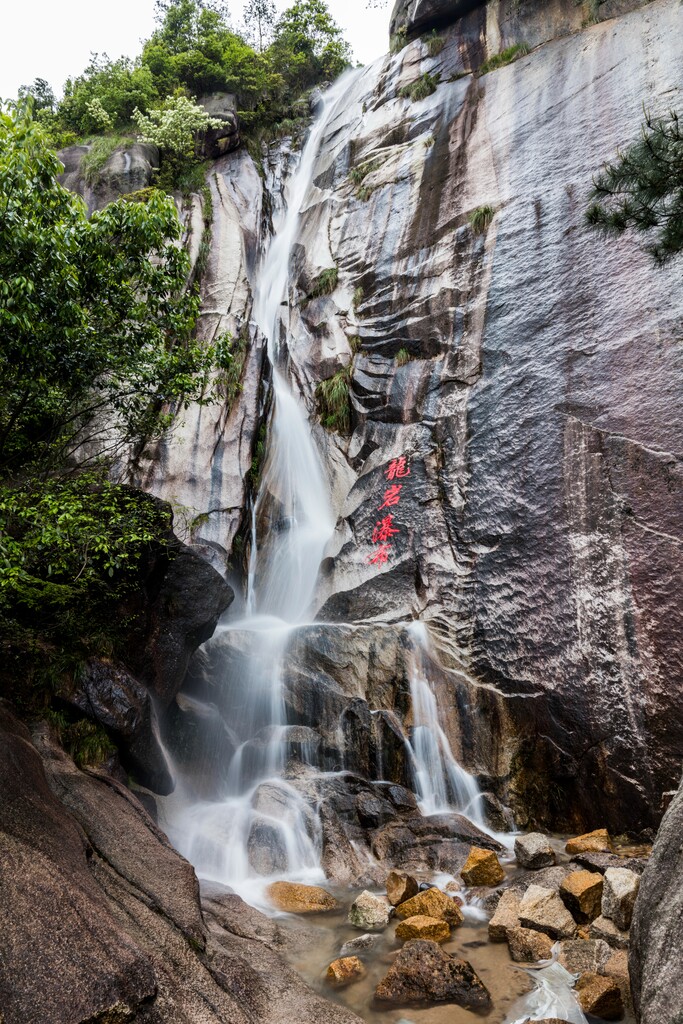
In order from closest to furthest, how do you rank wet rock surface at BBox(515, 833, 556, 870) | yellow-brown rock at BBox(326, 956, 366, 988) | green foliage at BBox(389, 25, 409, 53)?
yellow-brown rock at BBox(326, 956, 366, 988)
wet rock surface at BBox(515, 833, 556, 870)
green foliage at BBox(389, 25, 409, 53)

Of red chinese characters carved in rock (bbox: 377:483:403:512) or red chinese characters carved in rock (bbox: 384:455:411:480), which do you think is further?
red chinese characters carved in rock (bbox: 384:455:411:480)

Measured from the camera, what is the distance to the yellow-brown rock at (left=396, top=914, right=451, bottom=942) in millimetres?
5379

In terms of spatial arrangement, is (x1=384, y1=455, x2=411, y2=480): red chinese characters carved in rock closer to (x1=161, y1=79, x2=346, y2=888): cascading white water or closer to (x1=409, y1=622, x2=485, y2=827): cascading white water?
(x1=161, y1=79, x2=346, y2=888): cascading white water

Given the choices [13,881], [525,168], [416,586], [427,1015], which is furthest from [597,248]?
[13,881]

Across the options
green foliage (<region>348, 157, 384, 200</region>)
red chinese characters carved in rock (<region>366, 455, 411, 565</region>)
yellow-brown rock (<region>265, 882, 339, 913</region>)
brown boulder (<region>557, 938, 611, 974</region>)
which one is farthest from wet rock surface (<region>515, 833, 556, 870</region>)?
green foliage (<region>348, 157, 384, 200</region>)

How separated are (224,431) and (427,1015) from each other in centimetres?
1062

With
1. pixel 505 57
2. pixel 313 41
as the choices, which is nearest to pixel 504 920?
pixel 505 57

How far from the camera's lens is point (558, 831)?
807 cm

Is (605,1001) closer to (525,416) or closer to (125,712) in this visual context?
(125,712)

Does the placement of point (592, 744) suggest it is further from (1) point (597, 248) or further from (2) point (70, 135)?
(2) point (70, 135)

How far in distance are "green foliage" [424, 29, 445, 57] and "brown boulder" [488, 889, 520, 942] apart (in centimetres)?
1833

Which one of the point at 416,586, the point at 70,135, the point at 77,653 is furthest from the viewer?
the point at 70,135

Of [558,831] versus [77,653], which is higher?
[77,653]

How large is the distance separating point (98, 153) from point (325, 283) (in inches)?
284
